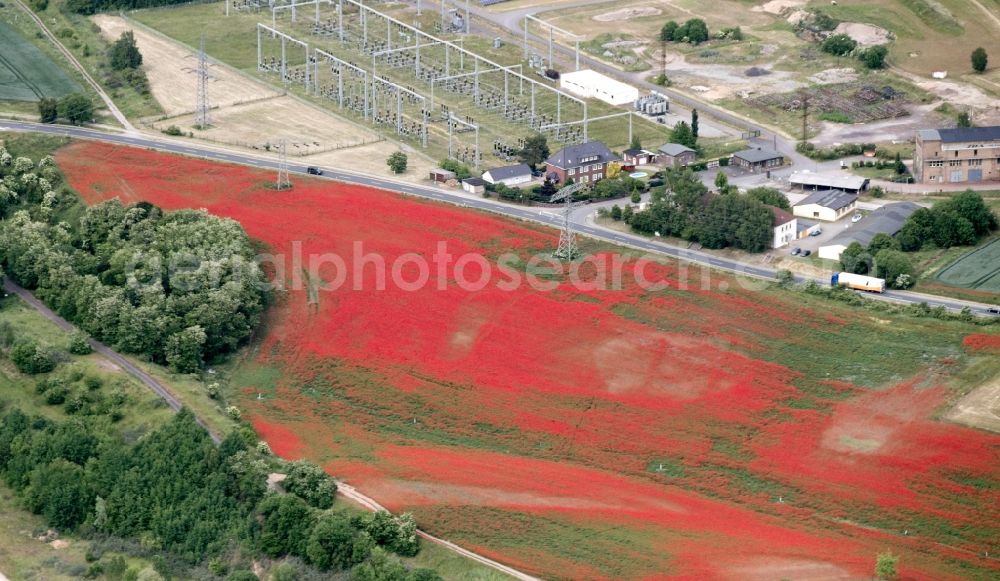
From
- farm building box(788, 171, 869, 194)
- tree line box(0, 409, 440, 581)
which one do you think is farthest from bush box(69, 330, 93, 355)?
farm building box(788, 171, 869, 194)

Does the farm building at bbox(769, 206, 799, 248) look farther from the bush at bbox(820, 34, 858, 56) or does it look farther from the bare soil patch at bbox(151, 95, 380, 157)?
the bush at bbox(820, 34, 858, 56)

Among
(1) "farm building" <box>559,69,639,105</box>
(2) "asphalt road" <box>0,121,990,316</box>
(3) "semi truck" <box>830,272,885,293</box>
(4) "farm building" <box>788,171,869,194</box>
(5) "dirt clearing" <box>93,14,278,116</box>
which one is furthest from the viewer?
(1) "farm building" <box>559,69,639,105</box>

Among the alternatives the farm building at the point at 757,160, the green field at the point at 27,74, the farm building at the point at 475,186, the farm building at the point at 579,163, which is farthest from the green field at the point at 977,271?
the green field at the point at 27,74

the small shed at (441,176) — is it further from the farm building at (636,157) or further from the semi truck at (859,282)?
the semi truck at (859,282)

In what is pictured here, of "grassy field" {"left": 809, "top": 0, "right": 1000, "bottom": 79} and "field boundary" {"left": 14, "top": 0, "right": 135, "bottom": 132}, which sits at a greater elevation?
"grassy field" {"left": 809, "top": 0, "right": 1000, "bottom": 79}

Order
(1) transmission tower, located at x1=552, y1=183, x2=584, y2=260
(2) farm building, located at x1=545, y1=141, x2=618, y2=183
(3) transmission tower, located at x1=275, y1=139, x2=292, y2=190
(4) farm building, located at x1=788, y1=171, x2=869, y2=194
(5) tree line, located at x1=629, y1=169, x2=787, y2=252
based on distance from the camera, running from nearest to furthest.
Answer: (1) transmission tower, located at x1=552, y1=183, x2=584, y2=260, (5) tree line, located at x1=629, y1=169, x2=787, y2=252, (4) farm building, located at x1=788, y1=171, x2=869, y2=194, (3) transmission tower, located at x1=275, y1=139, x2=292, y2=190, (2) farm building, located at x1=545, y1=141, x2=618, y2=183

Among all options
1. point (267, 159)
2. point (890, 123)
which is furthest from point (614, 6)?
point (267, 159)

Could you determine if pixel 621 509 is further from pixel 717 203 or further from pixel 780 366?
pixel 717 203

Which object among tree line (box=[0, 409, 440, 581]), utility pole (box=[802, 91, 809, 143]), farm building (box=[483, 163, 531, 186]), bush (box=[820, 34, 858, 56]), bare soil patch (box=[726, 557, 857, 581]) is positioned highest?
bush (box=[820, 34, 858, 56])

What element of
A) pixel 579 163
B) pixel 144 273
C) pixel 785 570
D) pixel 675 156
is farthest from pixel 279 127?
pixel 785 570
